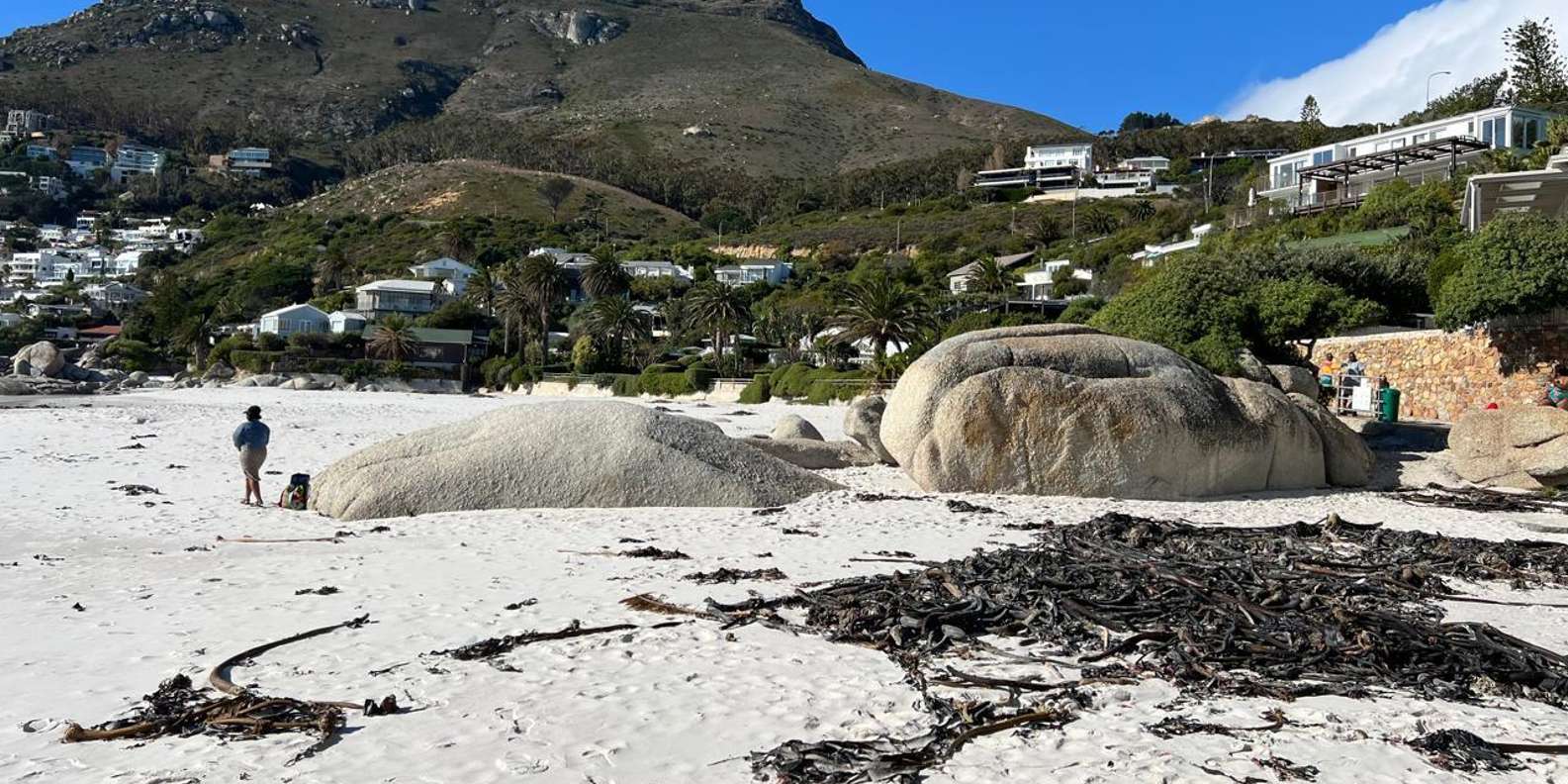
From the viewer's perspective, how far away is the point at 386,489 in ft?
42.1

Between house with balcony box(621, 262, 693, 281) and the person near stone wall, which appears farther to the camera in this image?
house with balcony box(621, 262, 693, 281)

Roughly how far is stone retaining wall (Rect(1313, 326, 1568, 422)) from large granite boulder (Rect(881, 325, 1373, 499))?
34.5 ft

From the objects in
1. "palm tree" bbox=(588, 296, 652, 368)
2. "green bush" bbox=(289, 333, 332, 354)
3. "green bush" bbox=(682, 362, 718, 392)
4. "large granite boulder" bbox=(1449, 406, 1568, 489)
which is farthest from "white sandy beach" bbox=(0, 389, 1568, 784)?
"green bush" bbox=(289, 333, 332, 354)

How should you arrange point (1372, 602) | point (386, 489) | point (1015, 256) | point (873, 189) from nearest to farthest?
point (1372, 602) → point (386, 489) → point (1015, 256) → point (873, 189)

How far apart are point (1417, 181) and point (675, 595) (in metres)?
61.6

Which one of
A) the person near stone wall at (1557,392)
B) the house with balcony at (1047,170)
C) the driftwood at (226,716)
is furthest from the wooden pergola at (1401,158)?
the house with balcony at (1047,170)

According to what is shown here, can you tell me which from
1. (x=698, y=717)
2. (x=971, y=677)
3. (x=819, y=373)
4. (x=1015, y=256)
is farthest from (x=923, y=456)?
(x=1015, y=256)

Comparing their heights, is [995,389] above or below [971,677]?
above

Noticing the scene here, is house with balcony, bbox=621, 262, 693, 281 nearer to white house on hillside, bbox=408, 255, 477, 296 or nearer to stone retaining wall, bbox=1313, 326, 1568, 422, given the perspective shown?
white house on hillside, bbox=408, 255, 477, 296

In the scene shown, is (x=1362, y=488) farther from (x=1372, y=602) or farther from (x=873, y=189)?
(x=873, y=189)

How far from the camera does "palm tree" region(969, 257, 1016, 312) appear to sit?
65625mm

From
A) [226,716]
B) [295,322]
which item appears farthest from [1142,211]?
[226,716]

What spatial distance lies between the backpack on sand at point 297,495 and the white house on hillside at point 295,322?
6526cm

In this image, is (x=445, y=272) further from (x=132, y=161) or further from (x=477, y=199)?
(x=132, y=161)
